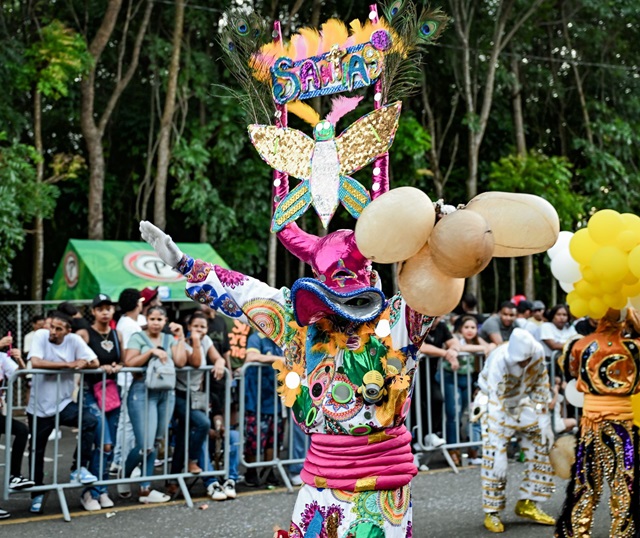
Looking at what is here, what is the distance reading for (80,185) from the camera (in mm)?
18203

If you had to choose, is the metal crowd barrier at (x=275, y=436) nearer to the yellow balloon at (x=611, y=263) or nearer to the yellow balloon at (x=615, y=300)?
the yellow balloon at (x=615, y=300)

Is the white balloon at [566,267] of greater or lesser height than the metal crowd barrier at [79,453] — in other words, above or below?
above

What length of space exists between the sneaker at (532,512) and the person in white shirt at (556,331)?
3197 mm

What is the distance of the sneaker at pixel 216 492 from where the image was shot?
7.39 m

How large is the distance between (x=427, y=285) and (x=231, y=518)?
A: 13.1ft

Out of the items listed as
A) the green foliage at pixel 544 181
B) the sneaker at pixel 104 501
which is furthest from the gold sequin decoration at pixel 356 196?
the green foliage at pixel 544 181

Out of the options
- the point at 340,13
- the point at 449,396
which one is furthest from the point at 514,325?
the point at 340,13

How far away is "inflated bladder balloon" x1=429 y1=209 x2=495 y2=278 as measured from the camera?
319 centimetres

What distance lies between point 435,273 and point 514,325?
6.82 m

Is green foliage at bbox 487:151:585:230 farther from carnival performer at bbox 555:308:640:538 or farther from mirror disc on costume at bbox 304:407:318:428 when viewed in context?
mirror disc on costume at bbox 304:407:318:428

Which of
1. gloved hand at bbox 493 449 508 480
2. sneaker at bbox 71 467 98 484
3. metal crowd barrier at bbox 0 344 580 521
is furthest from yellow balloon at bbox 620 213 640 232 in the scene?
sneaker at bbox 71 467 98 484

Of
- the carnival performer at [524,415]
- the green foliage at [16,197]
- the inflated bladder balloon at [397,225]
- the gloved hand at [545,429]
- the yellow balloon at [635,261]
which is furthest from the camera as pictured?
the green foliage at [16,197]

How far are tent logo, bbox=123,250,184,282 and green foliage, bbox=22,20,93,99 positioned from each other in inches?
110

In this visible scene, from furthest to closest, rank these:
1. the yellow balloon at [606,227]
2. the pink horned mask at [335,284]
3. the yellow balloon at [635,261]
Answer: the yellow balloon at [606,227] → the yellow balloon at [635,261] → the pink horned mask at [335,284]
